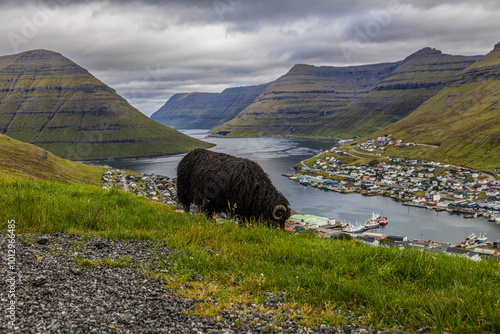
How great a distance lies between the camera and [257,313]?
5172 millimetres

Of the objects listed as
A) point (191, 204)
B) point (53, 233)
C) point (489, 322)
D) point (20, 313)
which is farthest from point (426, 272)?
point (191, 204)

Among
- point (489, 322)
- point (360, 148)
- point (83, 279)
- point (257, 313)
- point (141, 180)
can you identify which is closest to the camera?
point (489, 322)

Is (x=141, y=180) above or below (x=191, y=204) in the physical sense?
below

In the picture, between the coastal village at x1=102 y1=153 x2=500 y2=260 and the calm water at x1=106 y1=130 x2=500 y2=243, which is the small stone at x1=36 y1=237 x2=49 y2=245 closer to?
the coastal village at x1=102 y1=153 x2=500 y2=260

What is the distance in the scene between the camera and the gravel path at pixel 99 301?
15.3ft

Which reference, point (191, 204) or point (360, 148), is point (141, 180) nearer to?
point (191, 204)

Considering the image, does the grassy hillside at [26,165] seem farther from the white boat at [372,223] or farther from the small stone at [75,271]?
Result: the white boat at [372,223]

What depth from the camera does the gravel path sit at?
465 centimetres

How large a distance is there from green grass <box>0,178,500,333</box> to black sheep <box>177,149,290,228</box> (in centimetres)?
129

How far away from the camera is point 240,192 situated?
11.3 meters

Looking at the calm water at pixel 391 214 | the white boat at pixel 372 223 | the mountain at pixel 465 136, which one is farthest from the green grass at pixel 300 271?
the mountain at pixel 465 136

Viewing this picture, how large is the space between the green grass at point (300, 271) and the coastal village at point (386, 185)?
146 feet

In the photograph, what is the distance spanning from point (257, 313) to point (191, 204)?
9928 mm

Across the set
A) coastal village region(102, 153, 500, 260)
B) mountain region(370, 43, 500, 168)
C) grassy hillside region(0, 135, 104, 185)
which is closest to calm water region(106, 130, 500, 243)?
coastal village region(102, 153, 500, 260)
